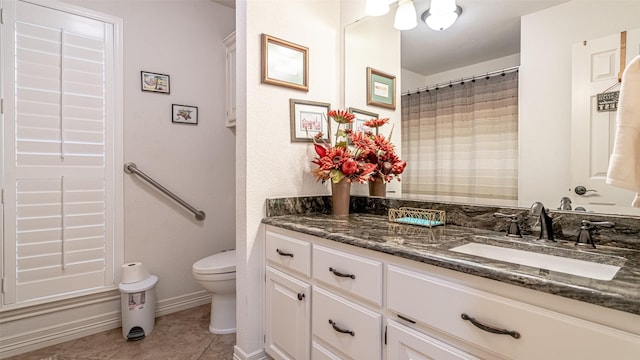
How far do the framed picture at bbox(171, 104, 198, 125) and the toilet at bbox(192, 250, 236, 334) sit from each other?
1.13 m

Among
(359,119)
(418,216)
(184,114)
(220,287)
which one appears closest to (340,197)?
(418,216)

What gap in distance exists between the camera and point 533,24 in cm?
128

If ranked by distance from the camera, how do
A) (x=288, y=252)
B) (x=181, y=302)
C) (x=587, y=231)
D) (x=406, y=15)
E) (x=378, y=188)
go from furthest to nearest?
(x=181, y=302), (x=378, y=188), (x=406, y=15), (x=288, y=252), (x=587, y=231)

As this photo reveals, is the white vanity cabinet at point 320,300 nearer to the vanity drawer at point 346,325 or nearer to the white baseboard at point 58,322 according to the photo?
the vanity drawer at point 346,325

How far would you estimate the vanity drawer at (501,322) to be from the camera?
621 millimetres

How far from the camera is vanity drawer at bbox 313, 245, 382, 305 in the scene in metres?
1.05

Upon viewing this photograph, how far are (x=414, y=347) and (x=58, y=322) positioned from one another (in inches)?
90.0

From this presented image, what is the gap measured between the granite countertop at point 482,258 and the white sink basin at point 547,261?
0.03 m

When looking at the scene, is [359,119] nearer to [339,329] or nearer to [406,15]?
[406,15]

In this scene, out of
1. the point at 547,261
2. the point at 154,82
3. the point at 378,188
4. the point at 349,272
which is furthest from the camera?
the point at 154,82

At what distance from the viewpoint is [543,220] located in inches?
44.1

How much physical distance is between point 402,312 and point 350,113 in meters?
1.26

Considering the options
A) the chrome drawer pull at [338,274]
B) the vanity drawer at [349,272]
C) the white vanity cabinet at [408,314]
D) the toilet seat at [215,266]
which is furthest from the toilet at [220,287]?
the chrome drawer pull at [338,274]

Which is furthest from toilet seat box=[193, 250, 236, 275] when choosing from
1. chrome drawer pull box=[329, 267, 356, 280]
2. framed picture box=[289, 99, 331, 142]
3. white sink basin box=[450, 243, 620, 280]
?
white sink basin box=[450, 243, 620, 280]
